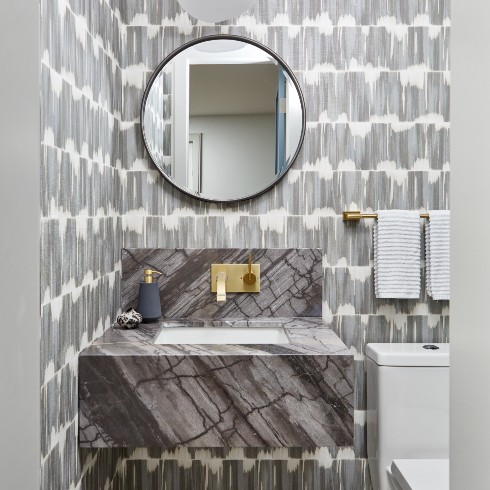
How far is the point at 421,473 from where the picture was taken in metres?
1.75

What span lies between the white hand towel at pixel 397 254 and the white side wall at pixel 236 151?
461 mm

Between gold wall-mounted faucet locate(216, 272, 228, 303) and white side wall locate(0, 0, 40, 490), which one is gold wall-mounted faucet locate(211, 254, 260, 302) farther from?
white side wall locate(0, 0, 40, 490)

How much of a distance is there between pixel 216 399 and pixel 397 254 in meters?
0.91

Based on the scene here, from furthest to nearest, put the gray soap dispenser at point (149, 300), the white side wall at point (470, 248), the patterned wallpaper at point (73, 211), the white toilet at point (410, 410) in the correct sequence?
the gray soap dispenser at point (149, 300) < the white toilet at point (410, 410) < the patterned wallpaper at point (73, 211) < the white side wall at point (470, 248)

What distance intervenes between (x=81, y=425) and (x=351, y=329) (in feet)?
3.45

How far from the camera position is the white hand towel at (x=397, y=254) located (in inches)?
84.2

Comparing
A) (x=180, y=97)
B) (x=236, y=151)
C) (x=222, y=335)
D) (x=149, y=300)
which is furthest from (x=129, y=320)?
(x=180, y=97)

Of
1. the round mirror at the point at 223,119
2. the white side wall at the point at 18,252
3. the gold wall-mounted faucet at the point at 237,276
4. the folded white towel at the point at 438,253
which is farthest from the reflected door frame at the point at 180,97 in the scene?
the white side wall at the point at 18,252

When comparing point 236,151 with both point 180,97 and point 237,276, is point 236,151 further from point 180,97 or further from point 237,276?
point 237,276

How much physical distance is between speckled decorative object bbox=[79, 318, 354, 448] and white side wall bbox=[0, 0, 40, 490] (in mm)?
578

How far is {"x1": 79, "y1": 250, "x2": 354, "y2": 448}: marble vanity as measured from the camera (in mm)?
1604

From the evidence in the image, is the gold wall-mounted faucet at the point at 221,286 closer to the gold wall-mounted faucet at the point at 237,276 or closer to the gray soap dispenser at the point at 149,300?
the gold wall-mounted faucet at the point at 237,276

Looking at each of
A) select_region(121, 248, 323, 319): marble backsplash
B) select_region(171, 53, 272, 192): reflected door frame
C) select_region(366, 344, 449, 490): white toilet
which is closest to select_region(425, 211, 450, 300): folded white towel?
select_region(366, 344, 449, 490): white toilet

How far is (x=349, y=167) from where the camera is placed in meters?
2.19
